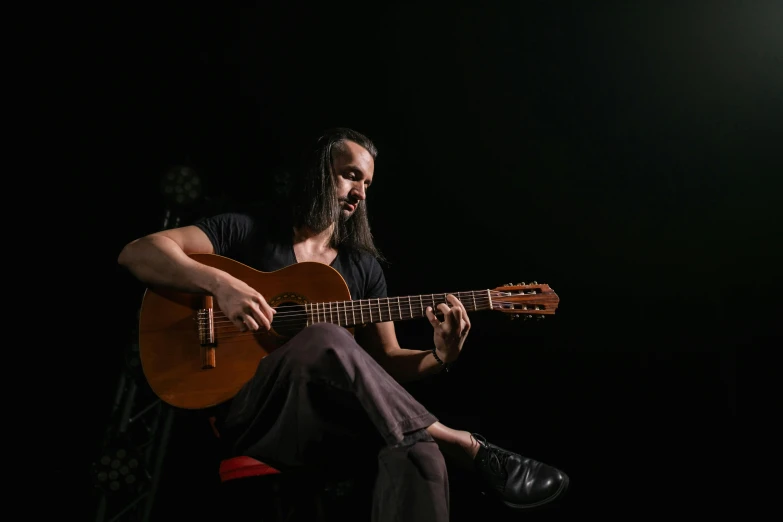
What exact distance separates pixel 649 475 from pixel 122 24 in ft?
12.3

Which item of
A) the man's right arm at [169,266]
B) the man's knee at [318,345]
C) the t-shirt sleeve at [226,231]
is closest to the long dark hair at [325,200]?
the t-shirt sleeve at [226,231]

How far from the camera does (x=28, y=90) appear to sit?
278 cm

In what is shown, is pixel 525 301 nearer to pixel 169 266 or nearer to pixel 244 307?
pixel 244 307

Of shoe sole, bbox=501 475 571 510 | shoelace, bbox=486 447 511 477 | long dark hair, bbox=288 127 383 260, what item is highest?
long dark hair, bbox=288 127 383 260

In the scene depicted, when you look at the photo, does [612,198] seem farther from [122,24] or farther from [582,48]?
[122,24]

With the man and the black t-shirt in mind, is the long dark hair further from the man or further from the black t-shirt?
the black t-shirt

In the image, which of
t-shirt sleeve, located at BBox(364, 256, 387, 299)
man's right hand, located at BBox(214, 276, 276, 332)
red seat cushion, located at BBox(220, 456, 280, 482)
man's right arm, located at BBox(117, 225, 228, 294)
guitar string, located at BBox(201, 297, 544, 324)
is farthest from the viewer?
t-shirt sleeve, located at BBox(364, 256, 387, 299)

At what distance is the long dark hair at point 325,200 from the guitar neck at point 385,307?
0.54 m

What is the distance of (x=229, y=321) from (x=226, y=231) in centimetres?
47

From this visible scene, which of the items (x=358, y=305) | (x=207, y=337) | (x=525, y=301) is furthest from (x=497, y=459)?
(x=207, y=337)

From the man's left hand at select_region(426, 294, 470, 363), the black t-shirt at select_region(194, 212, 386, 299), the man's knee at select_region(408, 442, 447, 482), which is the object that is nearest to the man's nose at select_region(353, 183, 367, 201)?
the black t-shirt at select_region(194, 212, 386, 299)

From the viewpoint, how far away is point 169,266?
71.1 inches

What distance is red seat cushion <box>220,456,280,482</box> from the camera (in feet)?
4.91

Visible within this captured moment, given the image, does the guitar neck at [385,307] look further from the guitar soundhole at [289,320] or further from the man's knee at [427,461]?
the man's knee at [427,461]
